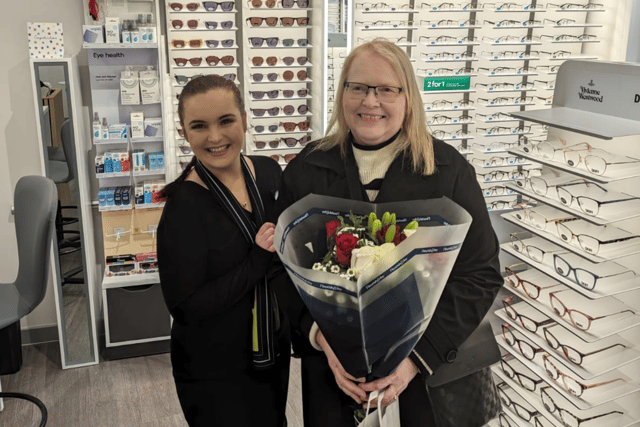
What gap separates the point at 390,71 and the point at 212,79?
2.37ft

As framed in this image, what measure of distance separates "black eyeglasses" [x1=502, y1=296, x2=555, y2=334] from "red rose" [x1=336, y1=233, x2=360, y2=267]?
5.51 feet

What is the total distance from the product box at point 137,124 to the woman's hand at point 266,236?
8.10 ft

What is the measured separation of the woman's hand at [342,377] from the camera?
171 centimetres

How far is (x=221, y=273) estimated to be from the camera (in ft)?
7.30

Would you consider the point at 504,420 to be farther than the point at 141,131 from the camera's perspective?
No

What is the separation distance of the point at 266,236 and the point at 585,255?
4.38 feet

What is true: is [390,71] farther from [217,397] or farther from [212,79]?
[217,397]

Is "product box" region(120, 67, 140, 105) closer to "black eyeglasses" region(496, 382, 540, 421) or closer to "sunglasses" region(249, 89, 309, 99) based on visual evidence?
"sunglasses" region(249, 89, 309, 99)

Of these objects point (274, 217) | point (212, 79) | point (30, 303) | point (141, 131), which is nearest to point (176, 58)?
point (141, 131)

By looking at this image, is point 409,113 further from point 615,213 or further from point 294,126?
point 294,126

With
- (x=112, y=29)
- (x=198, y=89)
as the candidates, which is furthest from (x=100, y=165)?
(x=198, y=89)

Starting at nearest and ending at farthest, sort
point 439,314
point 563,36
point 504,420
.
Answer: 1. point 439,314
2. point 504,420
3. point 563,36

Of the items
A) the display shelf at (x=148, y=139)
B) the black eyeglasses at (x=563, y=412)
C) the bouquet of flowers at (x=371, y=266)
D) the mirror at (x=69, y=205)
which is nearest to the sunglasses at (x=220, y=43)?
the display shelf at (x=148, y=139)

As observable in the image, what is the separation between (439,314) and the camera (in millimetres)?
1807
